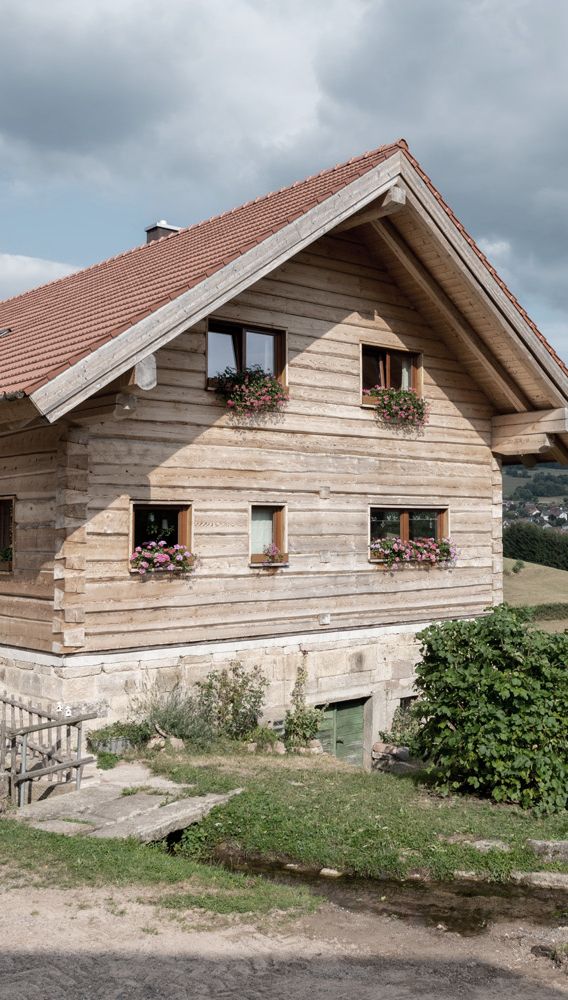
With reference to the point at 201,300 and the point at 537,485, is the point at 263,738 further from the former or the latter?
the point at 537,485

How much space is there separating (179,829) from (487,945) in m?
3.56

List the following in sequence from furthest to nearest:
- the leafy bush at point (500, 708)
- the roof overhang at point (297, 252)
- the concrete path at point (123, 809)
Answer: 1. the roof overhang at point (297, 252)
2. the leafy bush at point (500, 708)
3. the concrete path at point (123, 809)

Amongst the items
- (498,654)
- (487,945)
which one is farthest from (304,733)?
(487,945)

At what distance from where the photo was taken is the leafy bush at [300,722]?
1408 cm

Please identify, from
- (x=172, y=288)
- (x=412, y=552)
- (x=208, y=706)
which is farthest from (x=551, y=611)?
(x=172, y=288)

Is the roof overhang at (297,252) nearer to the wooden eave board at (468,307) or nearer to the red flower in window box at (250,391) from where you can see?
the wooden eave board at (468,307)

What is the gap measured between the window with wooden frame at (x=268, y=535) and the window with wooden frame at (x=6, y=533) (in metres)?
3.52

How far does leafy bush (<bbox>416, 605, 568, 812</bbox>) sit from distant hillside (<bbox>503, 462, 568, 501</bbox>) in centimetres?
9211

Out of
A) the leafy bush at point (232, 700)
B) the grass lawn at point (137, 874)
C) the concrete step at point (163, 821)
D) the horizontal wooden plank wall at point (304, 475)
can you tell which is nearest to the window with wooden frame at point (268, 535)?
the horizontal wooden plank wall at point (304, 475)

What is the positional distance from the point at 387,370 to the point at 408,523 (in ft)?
8.90

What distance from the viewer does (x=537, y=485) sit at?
108 m

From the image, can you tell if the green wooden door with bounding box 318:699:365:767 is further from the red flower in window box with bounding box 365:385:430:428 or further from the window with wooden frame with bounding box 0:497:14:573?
the window with wooden frame with bounding box 0:497:14:573

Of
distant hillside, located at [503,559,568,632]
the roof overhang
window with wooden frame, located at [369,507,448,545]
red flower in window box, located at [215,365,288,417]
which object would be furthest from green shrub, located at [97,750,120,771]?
distant hillside, located at [503,559,568,632]

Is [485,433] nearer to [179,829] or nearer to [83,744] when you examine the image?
[83,744]
